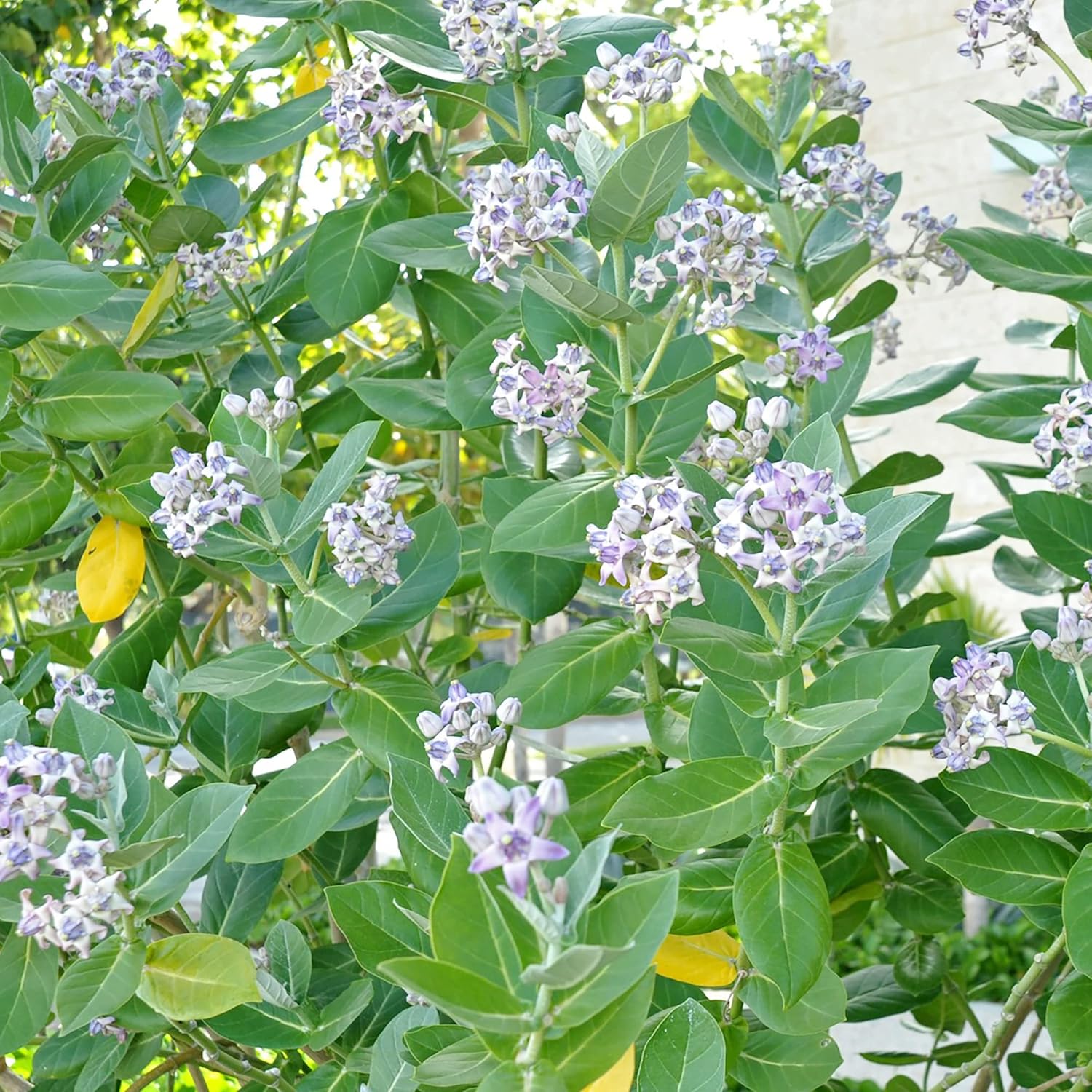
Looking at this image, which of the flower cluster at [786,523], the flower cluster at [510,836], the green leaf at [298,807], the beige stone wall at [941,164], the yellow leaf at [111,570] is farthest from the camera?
the beige stone wall at [941,164]

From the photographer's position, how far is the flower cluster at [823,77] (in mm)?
1100

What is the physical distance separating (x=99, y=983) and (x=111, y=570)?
1.40ft

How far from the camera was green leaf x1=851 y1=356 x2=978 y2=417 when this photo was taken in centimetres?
115

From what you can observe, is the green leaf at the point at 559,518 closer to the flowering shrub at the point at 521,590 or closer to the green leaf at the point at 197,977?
the flowering shrub at the point at 521,590

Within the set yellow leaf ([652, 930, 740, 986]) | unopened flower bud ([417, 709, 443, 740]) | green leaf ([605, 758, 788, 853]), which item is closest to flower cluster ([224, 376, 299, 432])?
unopened flower bud ([417, 709, 443, 740])

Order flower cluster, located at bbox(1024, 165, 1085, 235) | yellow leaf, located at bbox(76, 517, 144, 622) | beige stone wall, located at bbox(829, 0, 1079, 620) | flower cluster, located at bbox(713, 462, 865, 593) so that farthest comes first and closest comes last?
beige stone wall, located at bbox(829, 0, 1079, 620) < flower cluster, located at bbox(1024, 165, 1085, 235) < yellow leaf, located at bbox(76, 517, 144, 622) < flower cluster, located at bbox(713, 462, 865, 593)

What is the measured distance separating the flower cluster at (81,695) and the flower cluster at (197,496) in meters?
0.18

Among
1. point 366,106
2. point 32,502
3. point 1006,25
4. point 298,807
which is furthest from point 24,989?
point 1006,25

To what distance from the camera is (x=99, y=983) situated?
68 centimetres

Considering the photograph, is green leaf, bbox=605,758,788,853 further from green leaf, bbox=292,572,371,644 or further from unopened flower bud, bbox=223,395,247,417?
unopened flower bud, bbox=223,395,247,417

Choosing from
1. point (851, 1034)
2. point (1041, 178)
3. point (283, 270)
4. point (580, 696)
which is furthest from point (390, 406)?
point (851, 1034)

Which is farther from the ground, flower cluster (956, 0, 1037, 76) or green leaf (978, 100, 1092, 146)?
flower cluster (956, 0, 1037, 76)

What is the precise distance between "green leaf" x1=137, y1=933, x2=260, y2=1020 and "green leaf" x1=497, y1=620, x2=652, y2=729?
215 millimetres

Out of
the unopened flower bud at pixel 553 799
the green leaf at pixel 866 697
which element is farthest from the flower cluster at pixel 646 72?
the unopened flower bud at pixel 553 799
